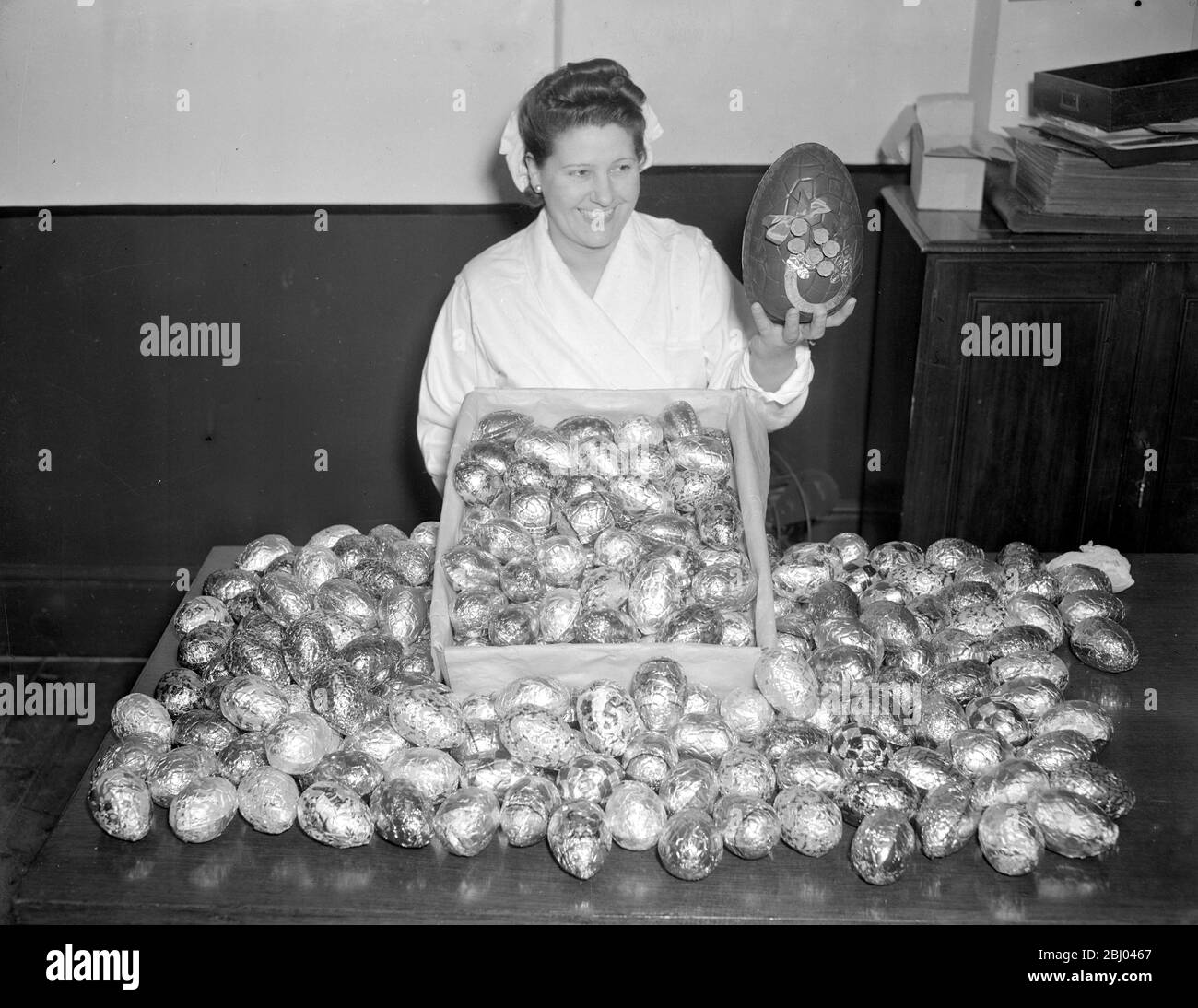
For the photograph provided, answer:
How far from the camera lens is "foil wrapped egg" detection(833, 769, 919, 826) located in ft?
4.12

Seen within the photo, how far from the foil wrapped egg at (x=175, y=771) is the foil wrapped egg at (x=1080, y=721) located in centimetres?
92

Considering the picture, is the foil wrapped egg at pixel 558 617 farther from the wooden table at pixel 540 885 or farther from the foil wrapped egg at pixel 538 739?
the wooden table at pixel 540 885

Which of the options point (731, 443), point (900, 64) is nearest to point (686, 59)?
point (900, 64)

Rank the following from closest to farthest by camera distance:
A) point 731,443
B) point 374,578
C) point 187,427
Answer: point 374,578
point 731,443
point 187,427

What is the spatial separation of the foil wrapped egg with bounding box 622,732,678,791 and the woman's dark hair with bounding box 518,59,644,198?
1199mm

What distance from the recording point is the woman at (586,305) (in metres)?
2.22

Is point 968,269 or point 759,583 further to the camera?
point 968,269

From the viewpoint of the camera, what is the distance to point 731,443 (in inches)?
70.7

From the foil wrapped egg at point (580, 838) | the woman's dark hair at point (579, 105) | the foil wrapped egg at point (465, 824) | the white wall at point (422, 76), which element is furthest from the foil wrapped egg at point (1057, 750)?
the white wall at point (422, 76)

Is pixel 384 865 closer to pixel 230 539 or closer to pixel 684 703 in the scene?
pixel 684 703

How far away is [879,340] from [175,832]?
7.83 ft

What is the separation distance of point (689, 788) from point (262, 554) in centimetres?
79

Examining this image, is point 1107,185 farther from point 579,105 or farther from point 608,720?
point 608,720

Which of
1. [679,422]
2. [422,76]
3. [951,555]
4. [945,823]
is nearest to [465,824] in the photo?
[945,823]
